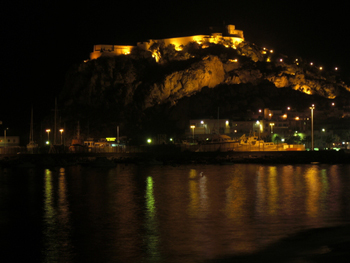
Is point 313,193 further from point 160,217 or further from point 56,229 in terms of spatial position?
point 56,229

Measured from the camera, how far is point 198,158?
56.3 m

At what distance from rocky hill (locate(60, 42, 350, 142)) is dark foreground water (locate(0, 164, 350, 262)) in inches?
1908

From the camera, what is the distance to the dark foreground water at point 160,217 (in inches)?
531

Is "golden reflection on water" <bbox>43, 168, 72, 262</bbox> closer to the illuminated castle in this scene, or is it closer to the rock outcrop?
the rock outcrop

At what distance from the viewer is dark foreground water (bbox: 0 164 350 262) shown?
13.5 metres

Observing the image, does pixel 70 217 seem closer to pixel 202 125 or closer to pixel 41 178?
pixel 41 178

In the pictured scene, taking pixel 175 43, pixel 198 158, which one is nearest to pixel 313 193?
pixel 198 158

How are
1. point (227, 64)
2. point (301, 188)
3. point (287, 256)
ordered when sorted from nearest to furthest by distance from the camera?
point (287, 256) → point (301, 188) → point (227, 64)

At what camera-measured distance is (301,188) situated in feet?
94.9

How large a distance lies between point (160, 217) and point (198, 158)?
3765 cm

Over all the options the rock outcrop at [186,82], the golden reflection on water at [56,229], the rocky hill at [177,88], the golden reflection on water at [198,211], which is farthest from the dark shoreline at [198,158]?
the rock outcrop at [186,82]

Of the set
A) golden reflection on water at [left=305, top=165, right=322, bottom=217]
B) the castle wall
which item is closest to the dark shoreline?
golden reflection on water at [left=305, top=165, right=322, bottom=217]

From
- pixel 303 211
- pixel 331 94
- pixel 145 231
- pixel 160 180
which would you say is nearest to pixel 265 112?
pixel 331 94

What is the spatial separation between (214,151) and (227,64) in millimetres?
36284
